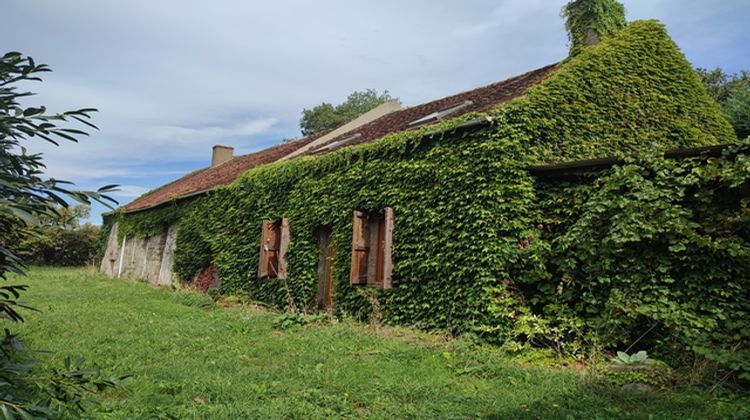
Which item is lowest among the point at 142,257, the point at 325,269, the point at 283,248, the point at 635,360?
the point at 635,360

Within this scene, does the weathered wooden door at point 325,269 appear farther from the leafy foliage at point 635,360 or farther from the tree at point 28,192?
the tree at point 28,192

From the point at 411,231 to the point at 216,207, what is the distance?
7402 mm

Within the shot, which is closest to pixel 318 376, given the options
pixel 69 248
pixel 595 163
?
pixel 595 163

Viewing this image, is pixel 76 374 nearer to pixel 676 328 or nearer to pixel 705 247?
pixel 676 328

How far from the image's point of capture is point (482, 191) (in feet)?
25.7

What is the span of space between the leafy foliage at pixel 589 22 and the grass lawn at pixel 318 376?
649 centimetres

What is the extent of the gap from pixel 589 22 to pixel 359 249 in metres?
6.17

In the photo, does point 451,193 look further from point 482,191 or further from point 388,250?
point 388,250

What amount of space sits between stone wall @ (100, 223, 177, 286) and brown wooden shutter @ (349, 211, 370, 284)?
8.71m

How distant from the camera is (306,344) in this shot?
7180mm

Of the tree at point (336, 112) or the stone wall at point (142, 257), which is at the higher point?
the tree at point (336, 112)

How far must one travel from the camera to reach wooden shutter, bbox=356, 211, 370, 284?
937 cm

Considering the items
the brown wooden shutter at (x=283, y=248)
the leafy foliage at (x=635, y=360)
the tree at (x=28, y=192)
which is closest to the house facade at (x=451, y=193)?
the brown wooden shutter at (x=283, y=248)

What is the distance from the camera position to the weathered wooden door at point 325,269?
35.2 feet
